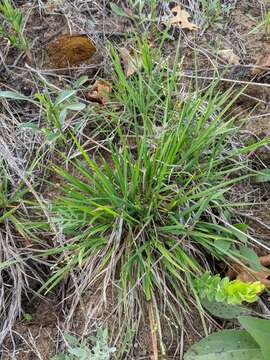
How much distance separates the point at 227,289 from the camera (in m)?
1.23

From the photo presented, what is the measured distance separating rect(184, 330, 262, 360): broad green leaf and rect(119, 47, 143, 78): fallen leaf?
911 millimetres

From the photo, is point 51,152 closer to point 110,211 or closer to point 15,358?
point 110,211

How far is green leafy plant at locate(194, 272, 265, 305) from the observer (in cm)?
119

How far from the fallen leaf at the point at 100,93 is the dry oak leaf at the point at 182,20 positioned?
41cm

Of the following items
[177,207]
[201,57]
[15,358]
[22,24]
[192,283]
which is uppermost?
[22,24]

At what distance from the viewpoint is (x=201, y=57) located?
6.18ft

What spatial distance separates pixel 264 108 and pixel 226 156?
0.32 meters

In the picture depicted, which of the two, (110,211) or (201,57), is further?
(201,57)

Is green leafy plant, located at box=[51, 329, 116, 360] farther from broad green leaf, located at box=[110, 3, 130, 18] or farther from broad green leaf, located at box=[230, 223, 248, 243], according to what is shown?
broad green leaf, located at box=[110, 3, 130, 18]

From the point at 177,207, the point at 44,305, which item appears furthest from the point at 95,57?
the point at 44,305

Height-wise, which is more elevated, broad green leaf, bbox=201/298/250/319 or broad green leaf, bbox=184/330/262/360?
broad green leaf, bbox=201/298/250/319

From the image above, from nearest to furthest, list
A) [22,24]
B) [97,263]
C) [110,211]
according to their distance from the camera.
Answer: [110,211] → [97,263] → [22,24]

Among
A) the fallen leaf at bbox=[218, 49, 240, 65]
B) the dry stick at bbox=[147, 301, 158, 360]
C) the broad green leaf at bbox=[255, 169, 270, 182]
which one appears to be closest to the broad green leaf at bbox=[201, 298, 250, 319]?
the dry stick at bbox=[147, 301, 158, 360]

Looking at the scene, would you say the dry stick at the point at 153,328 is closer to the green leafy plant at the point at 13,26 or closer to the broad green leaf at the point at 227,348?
the broad green leaf at the point at 227,348
